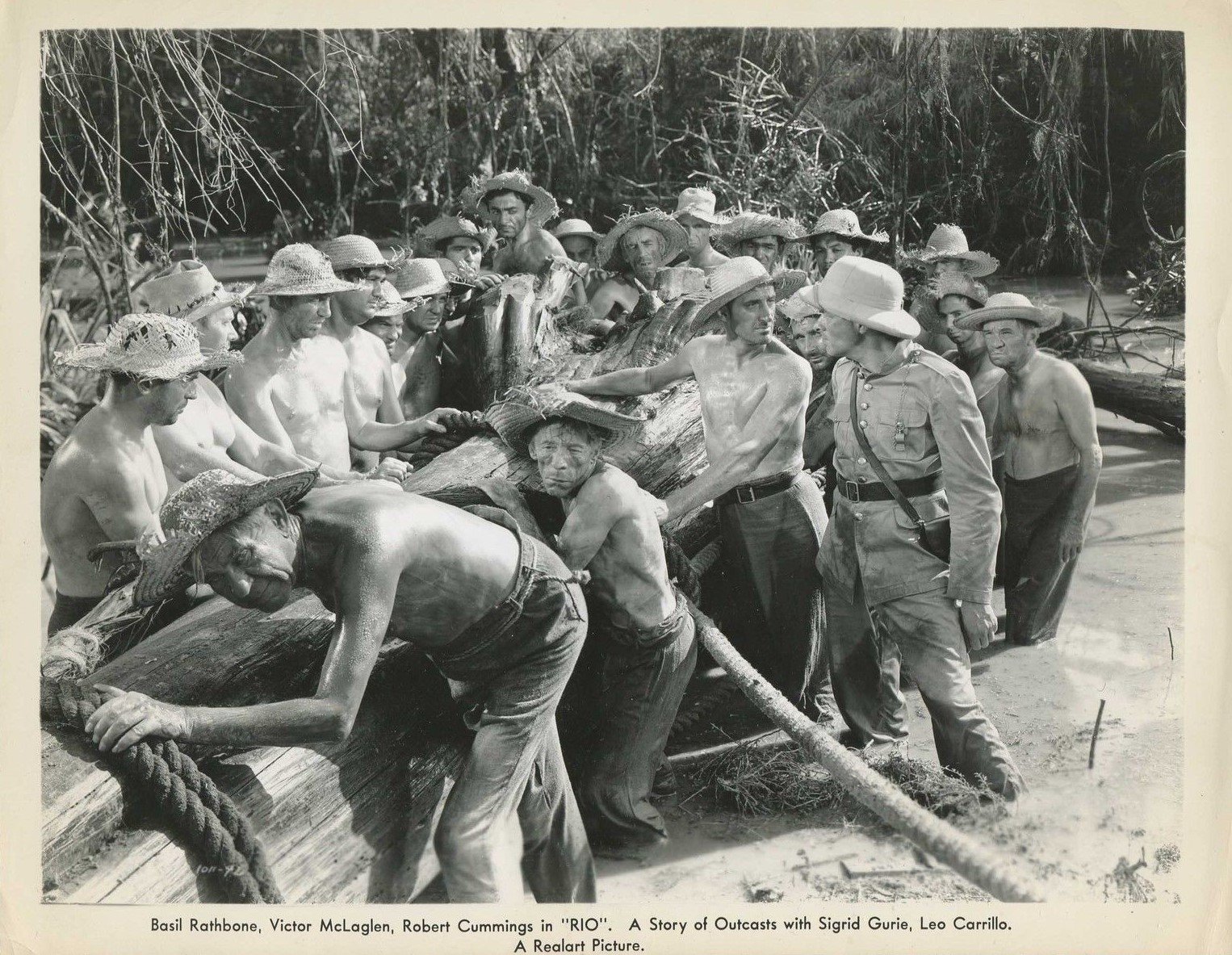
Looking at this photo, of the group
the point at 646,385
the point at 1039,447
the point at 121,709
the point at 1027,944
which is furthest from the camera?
the point at 1039,447

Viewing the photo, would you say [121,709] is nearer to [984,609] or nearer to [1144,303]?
[984,609]

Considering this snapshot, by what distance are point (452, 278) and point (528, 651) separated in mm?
3880

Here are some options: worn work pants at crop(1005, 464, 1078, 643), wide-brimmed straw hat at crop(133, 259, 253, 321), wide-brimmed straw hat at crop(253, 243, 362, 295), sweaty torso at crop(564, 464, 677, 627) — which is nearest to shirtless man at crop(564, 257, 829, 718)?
sweaty torso at crop(564, 464, 677, 627)

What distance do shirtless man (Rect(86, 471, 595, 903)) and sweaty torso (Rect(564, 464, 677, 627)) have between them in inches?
15.3

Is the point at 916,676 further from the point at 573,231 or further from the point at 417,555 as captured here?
the point at 573,231

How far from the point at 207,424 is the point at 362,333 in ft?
5.03

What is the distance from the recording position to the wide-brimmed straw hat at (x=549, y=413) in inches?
191

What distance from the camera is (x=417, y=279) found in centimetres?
762

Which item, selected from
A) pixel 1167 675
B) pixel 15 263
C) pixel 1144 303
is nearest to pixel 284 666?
pixel 15 263

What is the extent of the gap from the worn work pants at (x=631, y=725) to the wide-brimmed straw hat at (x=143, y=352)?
199cm

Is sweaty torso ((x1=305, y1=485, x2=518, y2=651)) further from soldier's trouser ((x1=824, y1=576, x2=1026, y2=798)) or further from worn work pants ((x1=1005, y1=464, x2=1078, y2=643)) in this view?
worn work pants ((x1=1005, y1=464, x2=1078, y2=643))

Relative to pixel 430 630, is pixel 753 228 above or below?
above

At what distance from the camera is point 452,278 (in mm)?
8031

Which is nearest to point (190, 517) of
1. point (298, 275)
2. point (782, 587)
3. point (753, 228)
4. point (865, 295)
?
point (298, 275)
